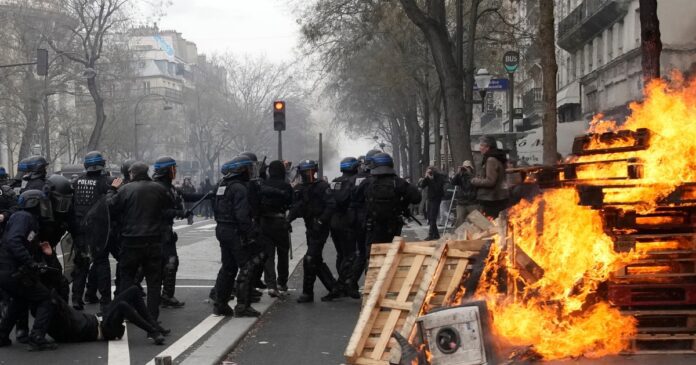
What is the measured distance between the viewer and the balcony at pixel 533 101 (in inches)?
1916

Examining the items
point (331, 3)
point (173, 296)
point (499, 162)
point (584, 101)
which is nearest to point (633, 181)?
point (499, 162)

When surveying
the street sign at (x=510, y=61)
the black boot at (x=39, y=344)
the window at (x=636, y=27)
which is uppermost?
the window at (x=636, y=27)

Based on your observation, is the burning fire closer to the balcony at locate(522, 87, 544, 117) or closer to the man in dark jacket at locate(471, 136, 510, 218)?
the man in dark jacket at locate(471, 136, 510, 218)

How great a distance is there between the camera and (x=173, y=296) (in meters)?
11.8

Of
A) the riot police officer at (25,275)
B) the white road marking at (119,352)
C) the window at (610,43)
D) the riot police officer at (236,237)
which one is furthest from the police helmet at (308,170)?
the window at (610,43)

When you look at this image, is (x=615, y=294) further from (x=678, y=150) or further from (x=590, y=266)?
(x=678, y=150)

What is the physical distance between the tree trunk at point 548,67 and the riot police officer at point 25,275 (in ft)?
27.5

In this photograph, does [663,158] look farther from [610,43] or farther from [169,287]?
[610,43]

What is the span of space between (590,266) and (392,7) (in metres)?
18.0

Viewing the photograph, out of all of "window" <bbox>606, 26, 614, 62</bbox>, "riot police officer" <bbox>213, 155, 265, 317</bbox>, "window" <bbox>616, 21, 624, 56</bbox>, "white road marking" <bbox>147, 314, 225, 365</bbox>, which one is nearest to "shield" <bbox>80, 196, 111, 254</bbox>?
"riot police officer" <bbox>213, 155, 265, 317</bbox>

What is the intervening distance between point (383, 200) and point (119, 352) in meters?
3.84

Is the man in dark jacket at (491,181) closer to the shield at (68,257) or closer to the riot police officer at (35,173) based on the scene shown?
the shield at (68,257)

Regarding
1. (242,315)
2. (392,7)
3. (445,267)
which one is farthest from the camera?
(392,7)

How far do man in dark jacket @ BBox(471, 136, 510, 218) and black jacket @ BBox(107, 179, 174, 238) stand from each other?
407 centimetres
